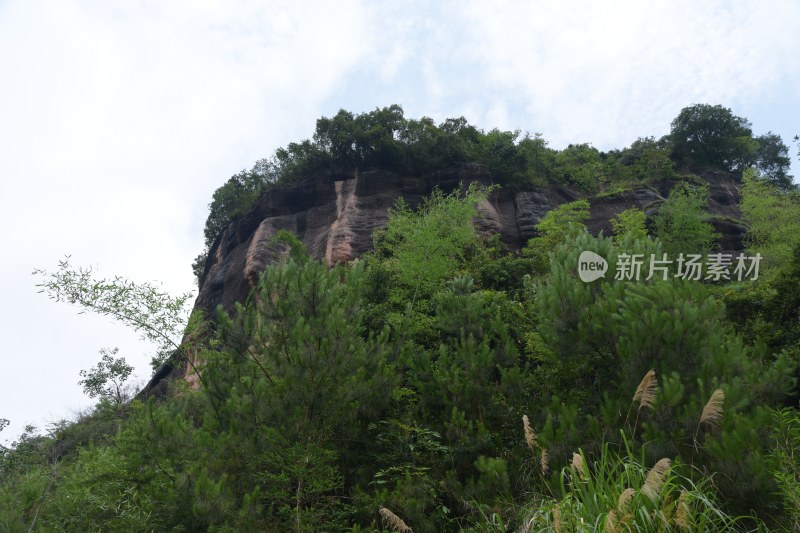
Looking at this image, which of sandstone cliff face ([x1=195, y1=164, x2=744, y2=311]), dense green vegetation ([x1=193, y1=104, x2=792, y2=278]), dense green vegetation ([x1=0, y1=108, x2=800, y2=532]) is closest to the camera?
dense green vegetation ([x1=0, y1=108, x2=800, y2=532])

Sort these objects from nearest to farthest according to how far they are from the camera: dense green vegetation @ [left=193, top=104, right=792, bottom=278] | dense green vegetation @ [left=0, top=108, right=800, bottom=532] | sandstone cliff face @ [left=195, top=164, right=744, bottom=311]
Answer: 1. dense green vegetation @ [left=0, top=108, right=800, bottom=532]
2. sandstone cliff face @ [left=195, top=164, right=744, bottom=311]
3. dense green vegetation @ [left=193, top=104, right=792, bottom=278]

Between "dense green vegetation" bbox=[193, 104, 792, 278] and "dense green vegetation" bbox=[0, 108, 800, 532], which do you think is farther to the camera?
"dense green vegetation" bbox=[193, 104, 792, 278]

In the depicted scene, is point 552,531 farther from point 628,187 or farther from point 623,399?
point 628,187

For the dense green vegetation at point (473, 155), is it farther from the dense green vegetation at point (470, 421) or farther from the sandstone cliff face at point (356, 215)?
the dense green vegetation at point (470, 421)

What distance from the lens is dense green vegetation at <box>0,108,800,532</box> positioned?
13.3 ft

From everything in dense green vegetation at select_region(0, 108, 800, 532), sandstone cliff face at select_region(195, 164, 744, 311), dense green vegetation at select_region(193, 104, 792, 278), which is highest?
dense green vegetation at select_region(193, 104, 792, 278)

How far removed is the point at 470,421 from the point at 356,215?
1623 cm

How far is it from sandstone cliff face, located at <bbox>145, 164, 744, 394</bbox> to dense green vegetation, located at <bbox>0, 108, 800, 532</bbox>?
12981 millimetres

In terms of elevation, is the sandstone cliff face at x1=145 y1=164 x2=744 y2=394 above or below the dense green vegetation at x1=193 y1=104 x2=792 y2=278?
below

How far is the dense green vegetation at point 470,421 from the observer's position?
4055 mm

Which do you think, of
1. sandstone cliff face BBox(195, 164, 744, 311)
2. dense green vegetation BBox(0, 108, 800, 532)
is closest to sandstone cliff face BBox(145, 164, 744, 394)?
sandstone cliff face BBox(195, 164, 744, 311)

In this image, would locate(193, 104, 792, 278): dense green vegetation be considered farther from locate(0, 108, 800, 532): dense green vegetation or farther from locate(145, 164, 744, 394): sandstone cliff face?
locate(0, 108, 800, 532): dense green vegetation

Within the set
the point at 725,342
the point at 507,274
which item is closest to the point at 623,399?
the point at 725,342

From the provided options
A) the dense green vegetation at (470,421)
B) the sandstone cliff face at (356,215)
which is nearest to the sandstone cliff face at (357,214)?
the sandstone cliff face at (356,215)
